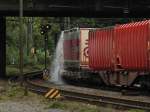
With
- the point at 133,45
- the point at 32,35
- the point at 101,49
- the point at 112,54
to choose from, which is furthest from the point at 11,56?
the point at 133,45

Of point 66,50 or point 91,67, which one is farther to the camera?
point 66,50

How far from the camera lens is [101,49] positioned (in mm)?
30781

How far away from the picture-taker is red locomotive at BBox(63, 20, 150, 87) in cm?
2562

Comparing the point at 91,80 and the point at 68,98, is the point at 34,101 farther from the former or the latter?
the point at 91,80

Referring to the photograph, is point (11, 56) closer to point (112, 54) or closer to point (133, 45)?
point (112, 54)

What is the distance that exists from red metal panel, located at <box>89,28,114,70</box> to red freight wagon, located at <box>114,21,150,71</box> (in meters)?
1.05

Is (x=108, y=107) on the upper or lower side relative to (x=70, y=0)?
lower

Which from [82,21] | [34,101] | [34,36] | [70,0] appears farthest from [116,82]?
[34,36]

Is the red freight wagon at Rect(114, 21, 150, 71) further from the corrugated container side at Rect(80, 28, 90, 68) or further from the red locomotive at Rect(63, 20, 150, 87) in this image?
the corrugated container side at Rect(80, 28, 90, 68)

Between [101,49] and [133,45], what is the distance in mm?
4751

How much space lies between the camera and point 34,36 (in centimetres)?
9831

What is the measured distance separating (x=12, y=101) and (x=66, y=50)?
16.3 metres

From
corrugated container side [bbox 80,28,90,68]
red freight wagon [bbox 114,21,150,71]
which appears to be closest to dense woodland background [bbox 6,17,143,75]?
corrugated container side [bbox 80,28,90,68]

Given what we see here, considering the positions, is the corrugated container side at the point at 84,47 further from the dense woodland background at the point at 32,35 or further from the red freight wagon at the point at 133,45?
the dense woodland background at the point at 32,35
